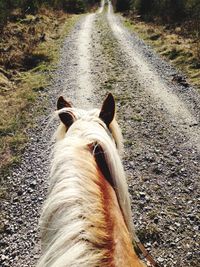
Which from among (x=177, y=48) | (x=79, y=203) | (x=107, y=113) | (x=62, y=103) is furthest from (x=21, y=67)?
(x=79, y=203)

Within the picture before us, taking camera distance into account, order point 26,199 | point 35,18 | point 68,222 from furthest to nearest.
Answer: point 35,18
point 26,199
point 68,222

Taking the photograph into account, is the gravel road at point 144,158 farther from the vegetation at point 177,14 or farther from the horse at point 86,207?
the vegetation at point 177,14

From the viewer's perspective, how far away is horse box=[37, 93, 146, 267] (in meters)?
1.60

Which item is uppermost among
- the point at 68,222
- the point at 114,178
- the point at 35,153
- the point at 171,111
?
the point at 68,222

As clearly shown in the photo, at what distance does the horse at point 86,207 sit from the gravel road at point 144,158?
2.18 ft

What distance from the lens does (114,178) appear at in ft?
7.35

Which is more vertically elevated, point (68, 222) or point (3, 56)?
point (68, 222)

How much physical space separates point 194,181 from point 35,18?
17634 mm

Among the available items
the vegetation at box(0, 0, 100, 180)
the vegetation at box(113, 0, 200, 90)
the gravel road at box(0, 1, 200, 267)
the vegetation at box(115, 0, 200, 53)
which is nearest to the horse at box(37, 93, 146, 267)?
the gravel road at box(0, 1, 200, 267)

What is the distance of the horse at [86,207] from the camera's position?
160 cm

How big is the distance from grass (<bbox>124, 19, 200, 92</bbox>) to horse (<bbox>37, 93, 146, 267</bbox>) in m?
8.72

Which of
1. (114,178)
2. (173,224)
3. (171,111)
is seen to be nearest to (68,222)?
(114,178)

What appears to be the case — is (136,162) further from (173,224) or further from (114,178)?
(114,178)

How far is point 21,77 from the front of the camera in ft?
37.3
